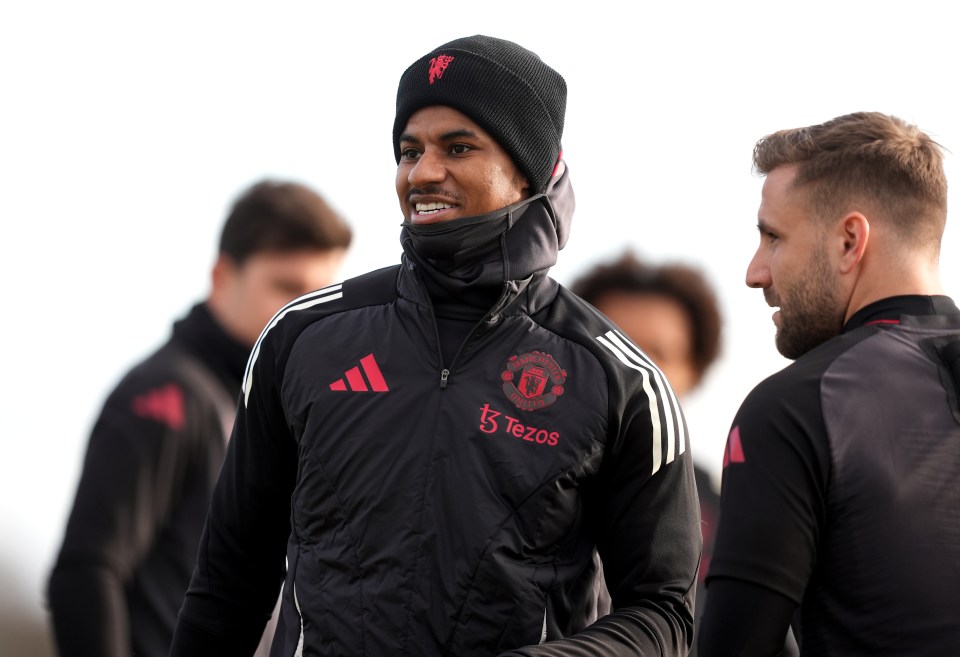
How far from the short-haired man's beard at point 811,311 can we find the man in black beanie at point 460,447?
37cm

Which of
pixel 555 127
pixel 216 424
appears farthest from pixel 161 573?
pixel 555 127

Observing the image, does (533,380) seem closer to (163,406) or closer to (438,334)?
(438,334)

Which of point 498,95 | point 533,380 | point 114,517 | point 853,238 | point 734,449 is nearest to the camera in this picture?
point 734,449

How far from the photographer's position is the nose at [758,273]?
348cm

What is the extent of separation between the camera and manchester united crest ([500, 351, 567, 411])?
138 inches

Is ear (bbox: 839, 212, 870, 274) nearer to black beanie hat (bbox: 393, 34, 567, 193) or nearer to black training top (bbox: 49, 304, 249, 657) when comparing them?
black beanie hat (bbox: 393, 34, 567, 193)

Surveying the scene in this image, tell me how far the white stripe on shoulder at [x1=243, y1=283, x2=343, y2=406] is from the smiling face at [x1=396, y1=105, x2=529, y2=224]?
300 millimetres

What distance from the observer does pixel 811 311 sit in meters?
3.35

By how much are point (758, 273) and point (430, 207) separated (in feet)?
A: 2.89

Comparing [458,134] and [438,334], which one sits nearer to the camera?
[438,334]

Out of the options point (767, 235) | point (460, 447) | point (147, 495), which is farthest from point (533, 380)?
point (147, 495)

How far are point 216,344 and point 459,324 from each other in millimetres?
1693

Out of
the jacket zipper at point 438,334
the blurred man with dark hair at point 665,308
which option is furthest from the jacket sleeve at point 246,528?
the blurred man with dark hair at point 665,308

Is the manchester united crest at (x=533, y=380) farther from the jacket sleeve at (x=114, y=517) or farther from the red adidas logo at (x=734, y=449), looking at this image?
the jacket sleeve at (x=114, y=517)
